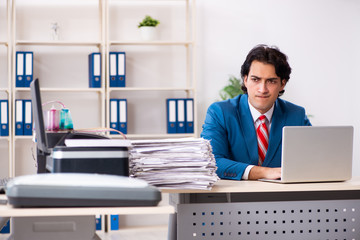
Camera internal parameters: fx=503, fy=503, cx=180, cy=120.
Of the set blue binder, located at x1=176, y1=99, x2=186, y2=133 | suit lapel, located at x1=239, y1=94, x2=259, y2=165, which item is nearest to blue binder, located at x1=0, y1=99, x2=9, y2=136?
blue binder, located at x1=176, y1=99, x2=186, y2=133

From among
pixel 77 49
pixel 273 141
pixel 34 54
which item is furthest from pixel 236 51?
pixel 273 141

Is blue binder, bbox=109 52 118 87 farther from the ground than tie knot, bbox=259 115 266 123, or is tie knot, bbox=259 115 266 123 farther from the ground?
blue binder, bbox=109 52 118 87

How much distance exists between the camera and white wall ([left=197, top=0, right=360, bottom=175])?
15.6 feet

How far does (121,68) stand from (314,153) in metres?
2.70

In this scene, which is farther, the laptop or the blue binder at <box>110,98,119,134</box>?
the blue binder at <box>110,98,119,134</box>

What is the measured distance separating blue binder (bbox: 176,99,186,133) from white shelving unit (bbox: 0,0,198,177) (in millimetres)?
107

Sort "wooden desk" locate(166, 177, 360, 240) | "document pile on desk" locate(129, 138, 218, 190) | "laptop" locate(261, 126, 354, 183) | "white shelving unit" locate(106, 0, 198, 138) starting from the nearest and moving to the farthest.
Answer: "document pile on desk" locate(129, 138, 218, 190), "wooden desk" locate(166, 177, 360, 240), "laptop" locate(261, 126, 354, 183), "white shelving unit" locate(106, 0, 198, 138)

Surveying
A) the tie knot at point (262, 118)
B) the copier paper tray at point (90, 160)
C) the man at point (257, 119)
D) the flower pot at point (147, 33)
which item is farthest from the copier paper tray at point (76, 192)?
the flower pot at point (147, 33)

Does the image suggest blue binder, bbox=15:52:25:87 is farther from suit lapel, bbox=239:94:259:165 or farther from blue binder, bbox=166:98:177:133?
suit lapel, bbox=239:94:259:165

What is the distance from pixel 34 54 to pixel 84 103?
0.62 m

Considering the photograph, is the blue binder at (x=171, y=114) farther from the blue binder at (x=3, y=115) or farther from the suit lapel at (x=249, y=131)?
the suit lapel at (x=249, y=131)

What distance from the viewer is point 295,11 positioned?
4.85 meters

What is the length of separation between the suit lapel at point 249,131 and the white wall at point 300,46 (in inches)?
89.6

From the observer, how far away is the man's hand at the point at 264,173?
203 centimetres
